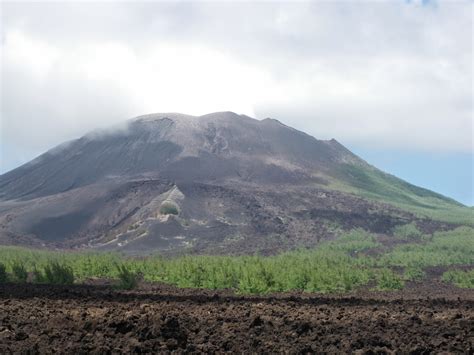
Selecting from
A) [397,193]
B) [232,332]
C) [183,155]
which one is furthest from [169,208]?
[232,332]

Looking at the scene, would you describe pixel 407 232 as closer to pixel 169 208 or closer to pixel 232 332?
pixel 169 208

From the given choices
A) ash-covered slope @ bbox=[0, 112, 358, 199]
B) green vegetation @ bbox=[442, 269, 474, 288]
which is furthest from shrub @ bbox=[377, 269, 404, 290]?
ash-covered slope @ bbox=[0, 112, 358, 199]

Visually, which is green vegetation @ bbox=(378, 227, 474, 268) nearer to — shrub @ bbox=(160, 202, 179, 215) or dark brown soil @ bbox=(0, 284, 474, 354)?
shrub @ bbox=(160, 202, 179, 215)

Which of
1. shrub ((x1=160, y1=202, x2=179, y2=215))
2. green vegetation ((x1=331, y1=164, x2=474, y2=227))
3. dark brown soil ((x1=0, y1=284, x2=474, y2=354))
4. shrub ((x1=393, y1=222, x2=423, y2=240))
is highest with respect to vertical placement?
green vegetation ((x1=331, y1=164, x2=474, y2=227))

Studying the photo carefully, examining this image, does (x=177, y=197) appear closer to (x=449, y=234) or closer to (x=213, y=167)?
(x=213, y=167)

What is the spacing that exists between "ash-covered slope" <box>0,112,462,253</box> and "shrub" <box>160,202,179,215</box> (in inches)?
7.0

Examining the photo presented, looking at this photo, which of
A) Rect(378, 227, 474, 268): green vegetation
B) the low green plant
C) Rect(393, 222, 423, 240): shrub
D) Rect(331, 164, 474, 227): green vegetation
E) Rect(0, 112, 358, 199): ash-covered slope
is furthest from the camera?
Rect(0, 112, 358, 199): ash-covered slope

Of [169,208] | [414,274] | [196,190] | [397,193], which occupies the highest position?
[397,193]

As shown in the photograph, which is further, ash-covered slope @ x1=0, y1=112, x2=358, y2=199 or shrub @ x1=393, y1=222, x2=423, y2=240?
ash-covered slope @ x1=0, y1=112, x2=358, y2=199

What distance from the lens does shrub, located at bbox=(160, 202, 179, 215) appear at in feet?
385

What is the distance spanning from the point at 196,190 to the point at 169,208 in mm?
14567

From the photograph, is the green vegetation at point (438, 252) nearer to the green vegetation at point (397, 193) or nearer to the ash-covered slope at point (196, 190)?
the ash-covered slope at point (196, 190)

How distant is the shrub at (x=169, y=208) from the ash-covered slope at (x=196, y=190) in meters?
0.18

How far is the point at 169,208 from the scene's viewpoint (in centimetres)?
11775
